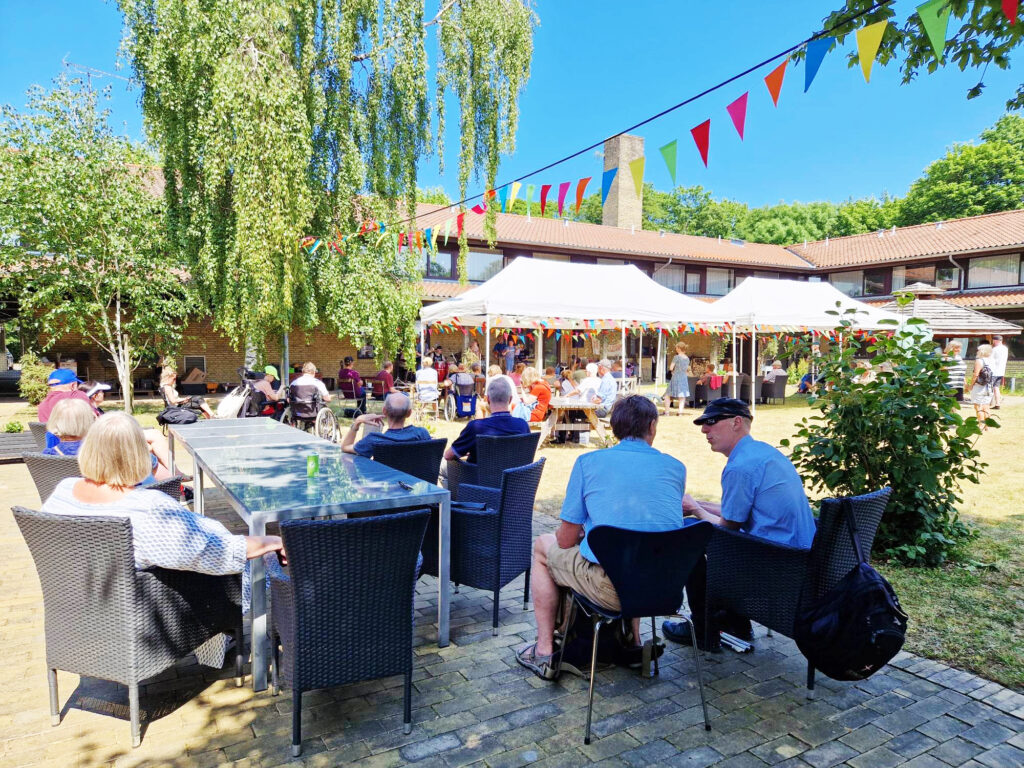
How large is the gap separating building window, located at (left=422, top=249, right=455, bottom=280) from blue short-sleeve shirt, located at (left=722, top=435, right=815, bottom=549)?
21.7 metres

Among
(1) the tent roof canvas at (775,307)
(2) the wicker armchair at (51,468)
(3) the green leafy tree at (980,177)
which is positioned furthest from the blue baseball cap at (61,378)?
(3) the green leafy tree at (980,177)

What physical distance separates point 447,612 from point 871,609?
76.4 inches

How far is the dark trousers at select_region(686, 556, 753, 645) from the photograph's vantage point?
3.12 meters

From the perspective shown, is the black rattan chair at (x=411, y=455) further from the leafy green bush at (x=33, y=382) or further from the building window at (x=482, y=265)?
the building window at (x=482, y=265)

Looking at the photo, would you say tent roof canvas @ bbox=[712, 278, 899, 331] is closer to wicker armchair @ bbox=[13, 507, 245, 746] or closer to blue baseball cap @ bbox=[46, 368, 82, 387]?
blue baseball cap @ bbox=[46, 368, 82, 387]

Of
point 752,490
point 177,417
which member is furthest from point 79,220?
point 752,490

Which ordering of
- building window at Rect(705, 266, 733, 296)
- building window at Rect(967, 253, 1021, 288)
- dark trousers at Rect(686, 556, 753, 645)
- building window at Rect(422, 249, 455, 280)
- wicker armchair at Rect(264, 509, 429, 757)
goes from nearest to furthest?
wicker armchair at Rect(264, 509, 429, 757) → dark trousers at Rect(686, 556, 753, 645) → building window at Rect(422, 249, 455, 280) → building window at Rect(967, 253, 1021, 288) → building window at Rect(705, 266, 733, 296)

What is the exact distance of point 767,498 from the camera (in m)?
2.84

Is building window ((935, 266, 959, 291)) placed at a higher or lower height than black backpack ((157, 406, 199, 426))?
higher

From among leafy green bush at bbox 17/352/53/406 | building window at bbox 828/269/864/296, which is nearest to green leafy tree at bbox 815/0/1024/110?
leafy green bush at bbox 17/352/53/406

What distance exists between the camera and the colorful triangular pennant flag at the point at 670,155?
620cm

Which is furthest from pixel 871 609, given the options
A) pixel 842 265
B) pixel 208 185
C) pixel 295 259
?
pixel 842 265

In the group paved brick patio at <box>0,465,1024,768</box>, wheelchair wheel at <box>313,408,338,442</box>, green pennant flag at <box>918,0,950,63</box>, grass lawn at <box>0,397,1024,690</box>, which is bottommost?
grass lawn at <box>0,397,1024,690</box>

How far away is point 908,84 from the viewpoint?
15.9ft
